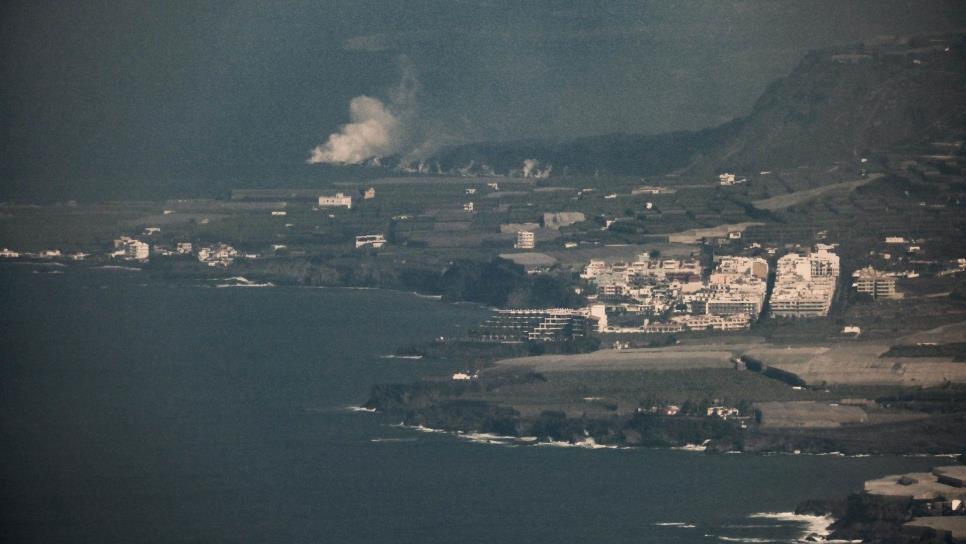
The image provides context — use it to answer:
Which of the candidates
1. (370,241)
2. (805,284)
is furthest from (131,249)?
(805,284)

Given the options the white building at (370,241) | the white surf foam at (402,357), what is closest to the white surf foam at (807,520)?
the white surf foam at (402,357)

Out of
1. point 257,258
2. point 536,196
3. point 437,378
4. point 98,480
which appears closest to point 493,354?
point 437,378

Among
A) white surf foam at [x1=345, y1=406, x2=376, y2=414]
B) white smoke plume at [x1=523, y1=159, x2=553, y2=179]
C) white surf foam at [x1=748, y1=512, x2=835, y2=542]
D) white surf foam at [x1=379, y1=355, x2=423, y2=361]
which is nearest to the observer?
white surf foam at [x1=748, y1=512, x2=835, y2=542]

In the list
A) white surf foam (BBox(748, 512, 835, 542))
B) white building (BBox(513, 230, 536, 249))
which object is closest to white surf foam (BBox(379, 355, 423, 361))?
white surf foam (BBox(748, 512, 835, 542))

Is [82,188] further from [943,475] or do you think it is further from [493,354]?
[943,475]

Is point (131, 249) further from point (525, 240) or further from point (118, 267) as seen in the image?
point (525, 240)

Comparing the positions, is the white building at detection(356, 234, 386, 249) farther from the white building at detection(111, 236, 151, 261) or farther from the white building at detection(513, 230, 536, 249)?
the white building at detection(111, 236, 151, 261)

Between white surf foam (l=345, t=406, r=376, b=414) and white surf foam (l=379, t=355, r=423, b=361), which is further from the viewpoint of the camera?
white surf foam (l=379, t=355, r=423, b=361)
